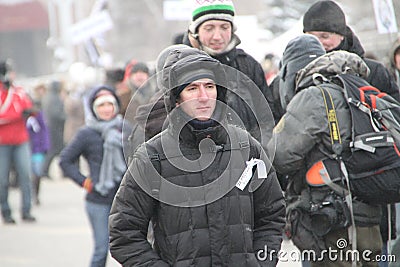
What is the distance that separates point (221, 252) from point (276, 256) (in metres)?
0.38

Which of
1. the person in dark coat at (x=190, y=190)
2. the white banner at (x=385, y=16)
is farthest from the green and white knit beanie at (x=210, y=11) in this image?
the white banner at (x=385, y=16)

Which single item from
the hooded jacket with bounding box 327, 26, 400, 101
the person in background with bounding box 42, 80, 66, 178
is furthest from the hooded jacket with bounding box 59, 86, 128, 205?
the person in background with bounding box 42, 80, 66, 178

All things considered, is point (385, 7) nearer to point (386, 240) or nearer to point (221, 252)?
point (386, 240)

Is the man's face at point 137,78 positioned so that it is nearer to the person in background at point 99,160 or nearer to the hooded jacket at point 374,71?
the person in background at point 99,160

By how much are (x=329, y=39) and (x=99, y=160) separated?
101 inches

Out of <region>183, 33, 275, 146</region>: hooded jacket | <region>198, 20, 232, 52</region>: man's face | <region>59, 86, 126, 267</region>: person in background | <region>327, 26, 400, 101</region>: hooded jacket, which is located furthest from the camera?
<region>59, 86, 126, 267</region>: person in background

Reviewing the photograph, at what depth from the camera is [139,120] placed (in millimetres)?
5180

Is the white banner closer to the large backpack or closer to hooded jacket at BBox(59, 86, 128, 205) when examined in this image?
hooded jacket at BBox(59, 86, 128, 205)

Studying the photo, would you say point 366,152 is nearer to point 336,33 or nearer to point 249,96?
point 249,96

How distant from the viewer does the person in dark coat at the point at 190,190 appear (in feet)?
13.4

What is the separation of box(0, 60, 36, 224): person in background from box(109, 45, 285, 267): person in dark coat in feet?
25.7

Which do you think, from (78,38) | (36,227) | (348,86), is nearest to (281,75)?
(348,86)

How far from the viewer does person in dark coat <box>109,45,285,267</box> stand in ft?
13.4

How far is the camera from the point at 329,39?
20.2ft
